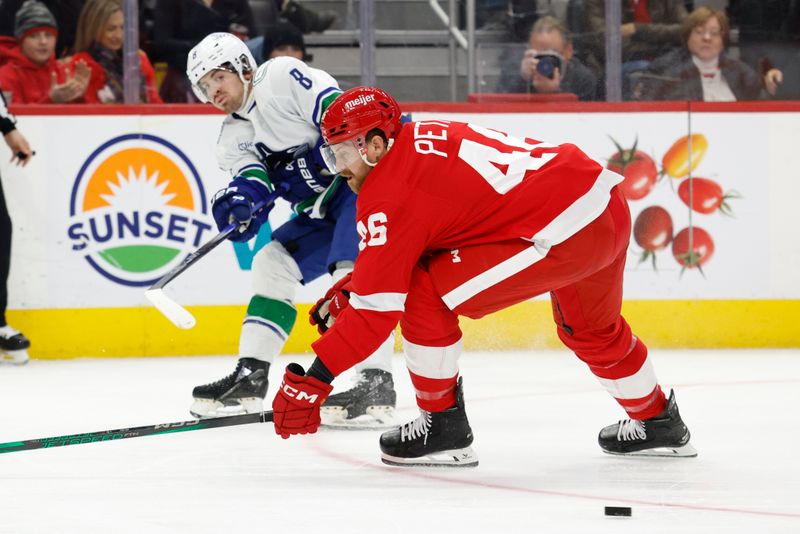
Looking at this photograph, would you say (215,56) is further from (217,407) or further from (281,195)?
(217,407)

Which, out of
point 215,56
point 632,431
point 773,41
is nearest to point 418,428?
point 632,431

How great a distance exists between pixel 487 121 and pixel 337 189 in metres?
1.83

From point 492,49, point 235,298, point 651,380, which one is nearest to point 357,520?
point 651,380

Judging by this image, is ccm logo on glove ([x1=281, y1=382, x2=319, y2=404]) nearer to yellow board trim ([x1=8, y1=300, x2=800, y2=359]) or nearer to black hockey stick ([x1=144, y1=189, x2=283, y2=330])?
black hockey stick ([x1=144, y1=189, x2=283, y2=330])

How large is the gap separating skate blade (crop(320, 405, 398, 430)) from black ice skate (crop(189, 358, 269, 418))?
27 centimetres

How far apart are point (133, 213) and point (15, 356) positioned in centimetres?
74

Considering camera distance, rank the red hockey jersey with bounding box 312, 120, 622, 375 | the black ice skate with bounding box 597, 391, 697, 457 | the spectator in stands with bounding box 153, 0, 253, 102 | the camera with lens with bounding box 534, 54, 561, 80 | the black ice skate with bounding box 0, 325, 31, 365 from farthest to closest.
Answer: the camera with lens with bounding box 534, 54, 561, 80, the spectator in stands with bounding box 153, 0, 253, 102, the black ice skate with bounding box 0, 325, 31, 365, the black ice skate with bounding box 597, 391, 697, 457, the red hockey jersey with bounding box 312, 120, 622, 375

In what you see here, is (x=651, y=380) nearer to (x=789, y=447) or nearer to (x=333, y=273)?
(x=789, y=447)

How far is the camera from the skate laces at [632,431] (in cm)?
325

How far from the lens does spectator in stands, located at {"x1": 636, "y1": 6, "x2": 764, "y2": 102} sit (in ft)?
18.5

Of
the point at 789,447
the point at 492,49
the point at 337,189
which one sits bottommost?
the point at 789,447

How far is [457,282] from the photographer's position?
294 cm

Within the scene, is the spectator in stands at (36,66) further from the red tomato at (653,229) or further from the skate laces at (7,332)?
the red tomato at (653,229)

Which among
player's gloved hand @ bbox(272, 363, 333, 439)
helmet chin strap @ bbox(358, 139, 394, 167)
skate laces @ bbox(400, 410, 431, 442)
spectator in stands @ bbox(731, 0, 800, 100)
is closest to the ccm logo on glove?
player's gloved hand @ bbox(272, 363, 333, 439)
